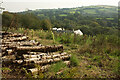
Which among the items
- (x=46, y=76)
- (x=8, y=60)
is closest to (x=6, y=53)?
(x=8, y=60)

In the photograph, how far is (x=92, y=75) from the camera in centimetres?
442

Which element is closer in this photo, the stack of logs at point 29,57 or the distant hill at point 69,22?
the stack of logs at point 29,57

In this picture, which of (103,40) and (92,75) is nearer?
(92,75)

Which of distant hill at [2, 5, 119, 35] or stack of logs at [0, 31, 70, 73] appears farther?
distant hill at [2, 5, 119, 35]

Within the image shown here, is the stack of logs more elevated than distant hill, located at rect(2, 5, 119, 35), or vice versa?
distant hill, located at rect(2, 5, 119, 35)

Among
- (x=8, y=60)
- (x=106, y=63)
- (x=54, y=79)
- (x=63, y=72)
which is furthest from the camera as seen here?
(x=106, y=63)

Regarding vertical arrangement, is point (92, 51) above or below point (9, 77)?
above

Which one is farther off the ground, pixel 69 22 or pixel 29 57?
pixel 69 22

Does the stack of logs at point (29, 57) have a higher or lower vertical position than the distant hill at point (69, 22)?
lower

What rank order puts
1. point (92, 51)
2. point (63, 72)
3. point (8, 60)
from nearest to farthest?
point (63, 72) → point (8, 60) → point (92, 51)

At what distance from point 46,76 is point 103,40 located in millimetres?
6478

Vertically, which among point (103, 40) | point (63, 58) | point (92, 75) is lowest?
point (92, 75)

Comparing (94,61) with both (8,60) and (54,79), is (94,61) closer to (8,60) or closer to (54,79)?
(54,79)

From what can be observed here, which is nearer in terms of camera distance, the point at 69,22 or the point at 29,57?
the point at 29,57
